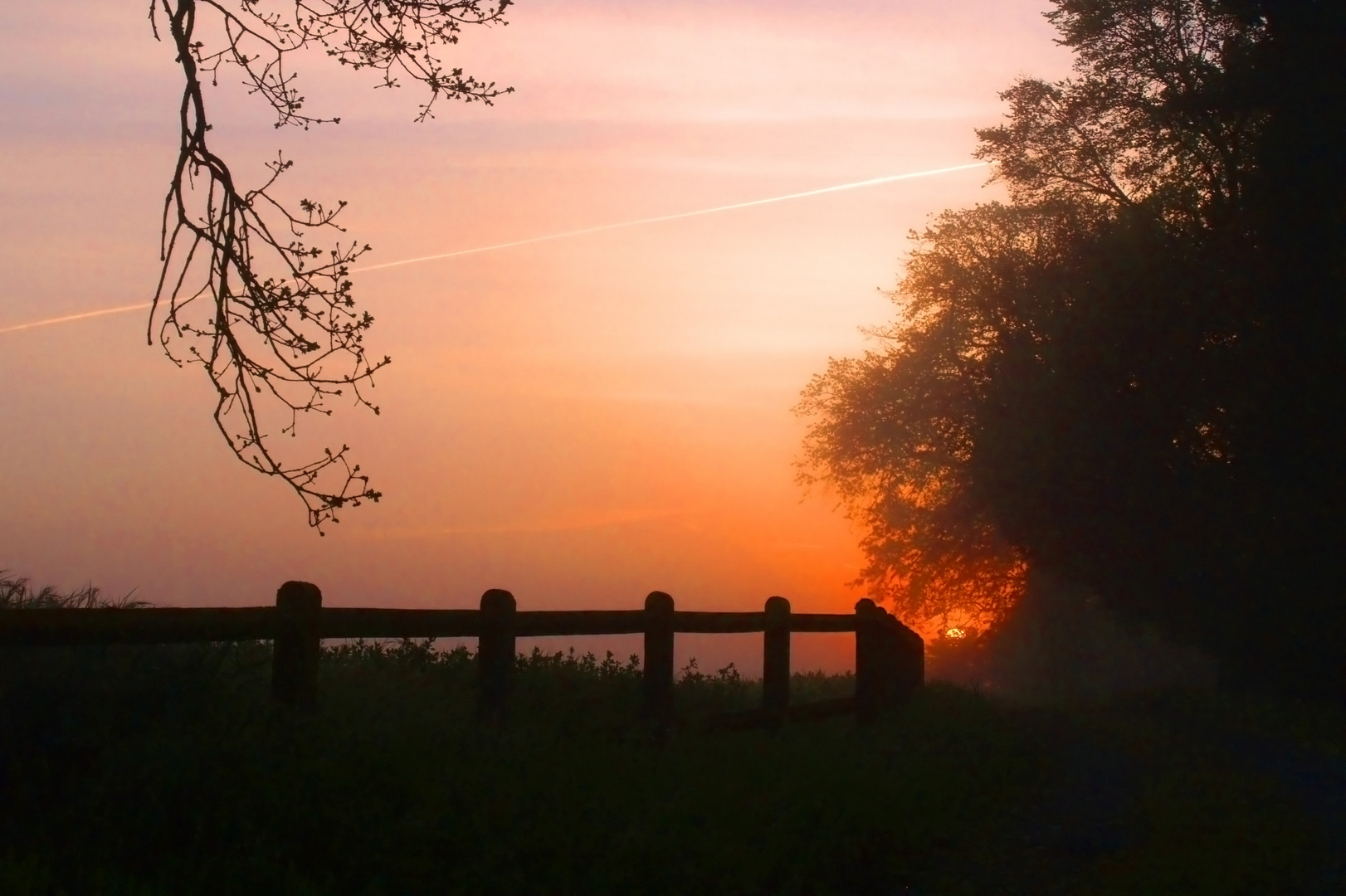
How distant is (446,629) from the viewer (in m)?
8.80

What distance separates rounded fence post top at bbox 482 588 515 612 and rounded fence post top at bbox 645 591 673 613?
2100 millimetres

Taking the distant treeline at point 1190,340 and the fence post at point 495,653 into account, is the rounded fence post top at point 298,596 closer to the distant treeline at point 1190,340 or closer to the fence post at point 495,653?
the fence post at point 495,653

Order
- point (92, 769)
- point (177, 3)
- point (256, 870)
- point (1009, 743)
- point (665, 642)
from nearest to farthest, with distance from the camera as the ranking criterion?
point (256, 870)
point (92, 769)
point (177, 3)
point (665, 642)
point (1009, 743)

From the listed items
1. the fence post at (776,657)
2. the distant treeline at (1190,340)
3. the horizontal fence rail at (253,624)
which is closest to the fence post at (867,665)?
the fence post at (776,657)

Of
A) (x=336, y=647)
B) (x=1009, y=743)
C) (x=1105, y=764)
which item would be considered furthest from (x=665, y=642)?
(x=1105, y=764)

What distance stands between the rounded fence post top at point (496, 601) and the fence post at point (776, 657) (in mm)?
4270

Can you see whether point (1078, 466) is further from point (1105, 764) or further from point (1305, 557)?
point (1105, 764)

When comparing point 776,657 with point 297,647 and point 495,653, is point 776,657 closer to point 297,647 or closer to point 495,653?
point 495,653

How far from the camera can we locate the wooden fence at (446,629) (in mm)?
6648

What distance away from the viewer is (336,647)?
12055 mm

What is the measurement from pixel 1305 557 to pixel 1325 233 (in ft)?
18.8

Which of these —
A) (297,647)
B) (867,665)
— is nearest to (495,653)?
(297,647)

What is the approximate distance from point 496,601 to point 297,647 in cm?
181

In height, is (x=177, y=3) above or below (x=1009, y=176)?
below
